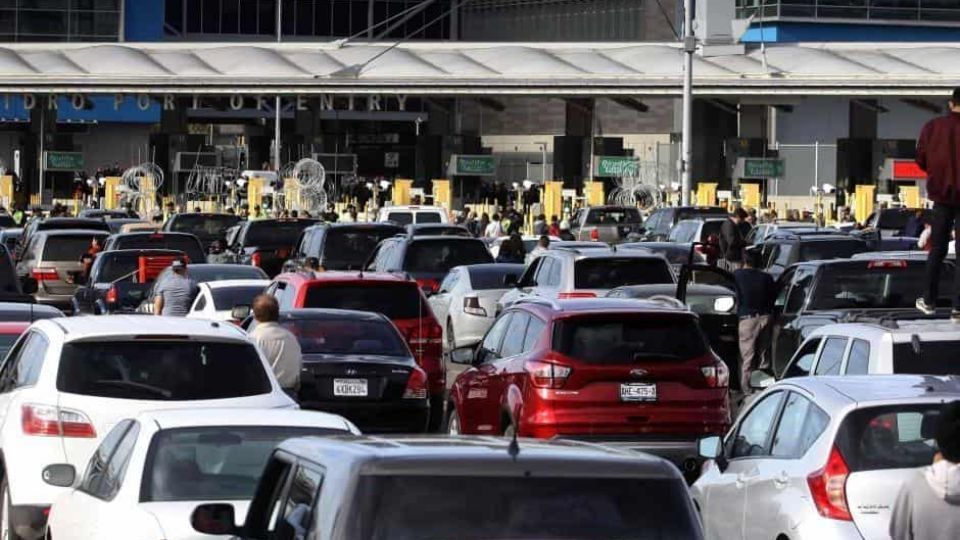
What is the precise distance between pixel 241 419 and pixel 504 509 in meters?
4.33

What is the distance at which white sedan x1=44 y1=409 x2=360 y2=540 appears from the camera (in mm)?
10555

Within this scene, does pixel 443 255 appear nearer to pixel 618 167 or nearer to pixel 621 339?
pixel 621 339

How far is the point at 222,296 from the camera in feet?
81.9

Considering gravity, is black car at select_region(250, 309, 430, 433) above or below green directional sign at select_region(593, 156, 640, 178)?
below

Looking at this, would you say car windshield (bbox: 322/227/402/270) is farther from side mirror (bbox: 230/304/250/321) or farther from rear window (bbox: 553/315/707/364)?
rear window (bbox: 553/315/707/364)

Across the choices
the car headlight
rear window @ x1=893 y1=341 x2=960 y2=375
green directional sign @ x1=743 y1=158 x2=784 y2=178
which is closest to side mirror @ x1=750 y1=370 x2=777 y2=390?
rear window @ x1=893 y1=341 x2=960 y2=375

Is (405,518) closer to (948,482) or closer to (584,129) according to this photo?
(948,482)

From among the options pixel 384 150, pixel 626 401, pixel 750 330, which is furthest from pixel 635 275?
pixel 384 150

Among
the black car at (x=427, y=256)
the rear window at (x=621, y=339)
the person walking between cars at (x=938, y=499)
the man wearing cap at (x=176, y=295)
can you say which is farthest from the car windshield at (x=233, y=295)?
the person walking between cars at (x=938, y=499)

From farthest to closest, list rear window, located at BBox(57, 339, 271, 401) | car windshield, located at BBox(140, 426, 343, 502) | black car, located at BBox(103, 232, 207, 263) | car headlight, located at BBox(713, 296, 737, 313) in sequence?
black car, located at BBox(103, 232, 207, 263), car headlight, located at BBox(713, 296, 737, 313), rear window, located at BBox(57, 339, 271, 401), car windshield, located at BBox(140, 426, 343, 502)

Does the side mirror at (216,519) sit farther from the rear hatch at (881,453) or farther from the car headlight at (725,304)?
the car headlight at (725,304)

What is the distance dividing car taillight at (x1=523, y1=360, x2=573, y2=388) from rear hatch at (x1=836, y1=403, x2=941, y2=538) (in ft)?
19.2

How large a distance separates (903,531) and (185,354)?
6231 mm

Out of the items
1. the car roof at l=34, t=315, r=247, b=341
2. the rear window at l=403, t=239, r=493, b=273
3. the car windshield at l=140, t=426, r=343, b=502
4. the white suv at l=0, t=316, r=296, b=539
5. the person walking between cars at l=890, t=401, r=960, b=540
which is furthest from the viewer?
the rear window at l=403, t=239, r=493, b=273
